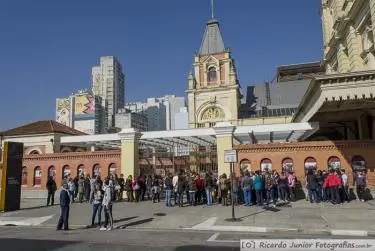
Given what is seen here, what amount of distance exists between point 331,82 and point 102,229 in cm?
1186

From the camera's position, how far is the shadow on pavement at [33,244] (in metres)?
9.63

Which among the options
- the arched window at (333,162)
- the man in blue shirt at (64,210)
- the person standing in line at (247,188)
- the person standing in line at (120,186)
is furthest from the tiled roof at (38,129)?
the arched window at (333,162)

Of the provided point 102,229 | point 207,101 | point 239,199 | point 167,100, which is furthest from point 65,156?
point 167,100

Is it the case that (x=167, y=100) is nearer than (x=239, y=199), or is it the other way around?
(x=239, y=199)

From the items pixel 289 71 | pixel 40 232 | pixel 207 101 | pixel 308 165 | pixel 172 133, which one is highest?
pixel 289 71

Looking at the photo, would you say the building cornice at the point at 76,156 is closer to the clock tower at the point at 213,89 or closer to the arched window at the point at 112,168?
the arched window at the point at 112,168

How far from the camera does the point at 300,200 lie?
1998 cm

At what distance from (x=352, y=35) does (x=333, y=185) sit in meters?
13.3

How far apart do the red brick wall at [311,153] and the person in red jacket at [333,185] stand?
3.33 meters

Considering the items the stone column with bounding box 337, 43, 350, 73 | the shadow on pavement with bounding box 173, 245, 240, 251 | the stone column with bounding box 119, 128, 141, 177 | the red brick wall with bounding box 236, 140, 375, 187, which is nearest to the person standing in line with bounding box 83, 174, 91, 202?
the stone column with bounding box 119, 128, 141, 177

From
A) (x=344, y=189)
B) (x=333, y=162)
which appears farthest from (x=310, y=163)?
(x=344, y=189)

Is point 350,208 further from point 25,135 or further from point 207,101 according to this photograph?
point 207,101

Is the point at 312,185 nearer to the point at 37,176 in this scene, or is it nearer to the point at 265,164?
the point at 265,164

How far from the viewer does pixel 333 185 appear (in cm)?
1853
